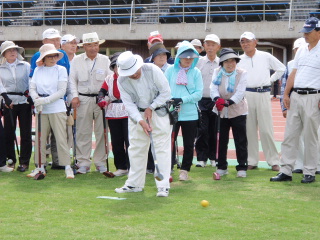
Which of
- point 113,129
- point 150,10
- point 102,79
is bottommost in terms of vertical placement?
→ point 113,129

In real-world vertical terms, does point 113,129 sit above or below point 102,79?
below

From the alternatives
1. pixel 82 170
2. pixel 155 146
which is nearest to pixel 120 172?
pixel 82 170

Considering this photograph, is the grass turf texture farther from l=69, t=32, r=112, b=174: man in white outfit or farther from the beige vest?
the beige vest

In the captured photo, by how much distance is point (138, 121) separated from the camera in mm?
7383

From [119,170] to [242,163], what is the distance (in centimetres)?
174

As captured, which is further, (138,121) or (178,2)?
(178,2)

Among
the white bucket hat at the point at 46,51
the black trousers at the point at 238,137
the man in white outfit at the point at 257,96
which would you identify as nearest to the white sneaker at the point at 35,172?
the white bucket hat at the point at 46,51

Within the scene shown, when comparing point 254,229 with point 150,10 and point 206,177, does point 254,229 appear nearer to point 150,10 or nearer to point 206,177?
point 206,177

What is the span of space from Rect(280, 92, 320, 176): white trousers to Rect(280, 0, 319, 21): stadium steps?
19705mm

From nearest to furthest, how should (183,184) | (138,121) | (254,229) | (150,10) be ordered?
1. (254,229)
2. (138,121)
3. (183,184)
4. (150,10)

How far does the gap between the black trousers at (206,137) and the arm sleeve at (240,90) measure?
116 cm

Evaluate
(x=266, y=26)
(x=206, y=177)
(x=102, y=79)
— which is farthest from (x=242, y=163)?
(x=266, y=26)

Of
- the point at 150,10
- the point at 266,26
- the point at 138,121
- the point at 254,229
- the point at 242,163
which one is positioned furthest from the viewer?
the point at 150,10

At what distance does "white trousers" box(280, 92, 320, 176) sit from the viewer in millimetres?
8203
